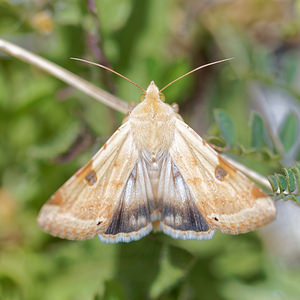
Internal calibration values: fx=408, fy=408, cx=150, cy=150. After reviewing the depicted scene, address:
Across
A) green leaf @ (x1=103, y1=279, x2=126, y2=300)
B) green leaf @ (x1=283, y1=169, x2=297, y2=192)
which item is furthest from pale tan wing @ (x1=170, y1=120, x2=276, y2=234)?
green leaf @ (x1=103, y1=279, x2=126, y2=300)

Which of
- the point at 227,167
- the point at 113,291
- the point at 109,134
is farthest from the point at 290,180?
the point at 109,134

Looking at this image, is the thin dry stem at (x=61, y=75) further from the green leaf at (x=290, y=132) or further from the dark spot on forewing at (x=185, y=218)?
the green leaf at (x=290, y=132)

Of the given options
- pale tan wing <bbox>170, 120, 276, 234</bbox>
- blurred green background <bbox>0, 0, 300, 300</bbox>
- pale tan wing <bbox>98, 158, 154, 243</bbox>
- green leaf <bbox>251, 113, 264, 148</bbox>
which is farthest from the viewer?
blurred green background <bbox>0, 0, 300, 300</bbox>

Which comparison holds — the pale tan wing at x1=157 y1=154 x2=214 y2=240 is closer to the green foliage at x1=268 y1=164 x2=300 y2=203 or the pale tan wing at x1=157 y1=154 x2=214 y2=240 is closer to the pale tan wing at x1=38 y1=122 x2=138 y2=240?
the pale tan wing at x1=38 y1=122 x2=138 y2=240

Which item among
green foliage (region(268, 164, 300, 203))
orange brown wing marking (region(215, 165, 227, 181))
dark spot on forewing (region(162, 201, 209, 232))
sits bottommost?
dark spot on forewing (region(162, 201, 209, 232))

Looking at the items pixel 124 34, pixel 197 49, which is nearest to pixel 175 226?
pixel 124 34

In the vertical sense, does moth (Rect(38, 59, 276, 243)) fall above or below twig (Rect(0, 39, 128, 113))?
below
